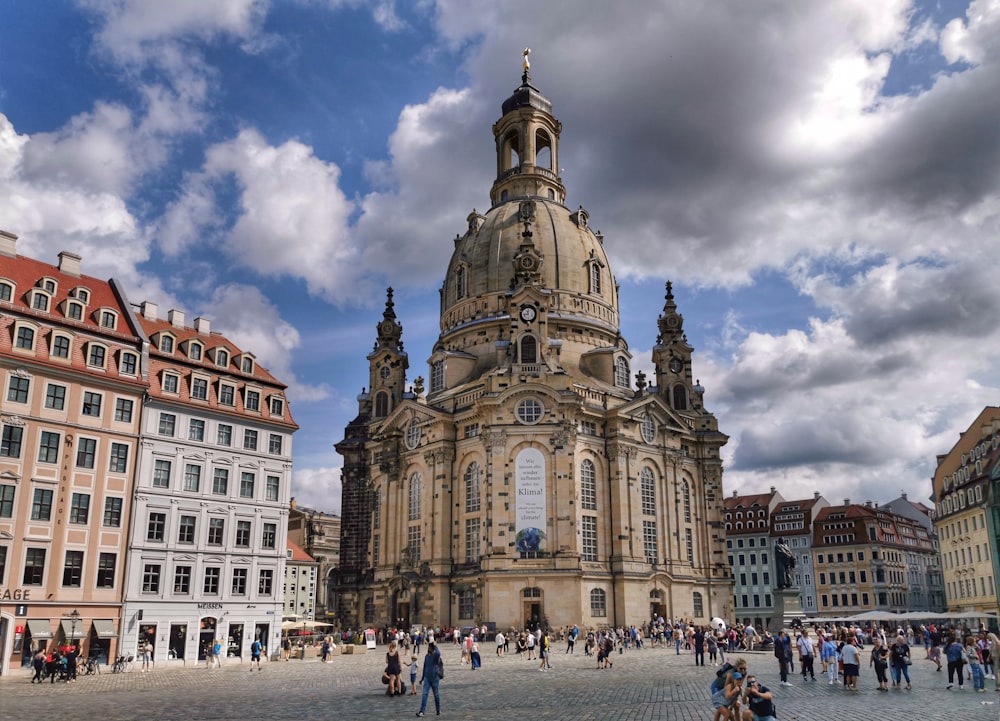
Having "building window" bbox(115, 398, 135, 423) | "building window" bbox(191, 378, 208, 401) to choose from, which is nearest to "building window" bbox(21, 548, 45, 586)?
"building window" bbox(115, 398, 135, 423)

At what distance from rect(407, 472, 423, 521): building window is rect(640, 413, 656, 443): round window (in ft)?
65.5

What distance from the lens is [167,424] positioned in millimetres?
48281

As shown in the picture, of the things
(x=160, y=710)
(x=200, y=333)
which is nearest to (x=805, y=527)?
(x=200, y=333)

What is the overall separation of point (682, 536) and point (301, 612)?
60959 millimetres

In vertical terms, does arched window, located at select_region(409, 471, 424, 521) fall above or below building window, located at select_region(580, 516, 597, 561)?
above

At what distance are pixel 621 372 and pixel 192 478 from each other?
147ft

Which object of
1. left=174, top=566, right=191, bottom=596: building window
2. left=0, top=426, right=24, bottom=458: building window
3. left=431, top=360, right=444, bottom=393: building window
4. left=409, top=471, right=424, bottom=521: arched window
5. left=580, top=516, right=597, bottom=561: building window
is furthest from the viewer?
left=431, top=360, right=444, bottom=393: building window

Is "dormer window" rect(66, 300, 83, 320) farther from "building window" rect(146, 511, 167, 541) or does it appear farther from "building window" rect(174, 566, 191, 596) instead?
"building window" rect(174, 566, 191, 596)

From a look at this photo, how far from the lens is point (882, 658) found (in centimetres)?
2972

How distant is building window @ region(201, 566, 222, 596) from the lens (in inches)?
1886

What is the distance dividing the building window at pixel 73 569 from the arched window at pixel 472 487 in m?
33.1

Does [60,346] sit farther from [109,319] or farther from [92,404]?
[109,319]

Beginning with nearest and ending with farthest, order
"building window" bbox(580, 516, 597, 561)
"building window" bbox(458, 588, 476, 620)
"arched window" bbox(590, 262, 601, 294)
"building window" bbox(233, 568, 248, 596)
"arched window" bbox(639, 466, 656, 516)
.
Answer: "building window" bbox(233, 568, 248, 596)
"building window" bbox(458, 588, 476, 620)
"building window" bbox(580, 516, 597, 561)
"arched window" bbox(639, 466, 656, 516)
"arched window" bbox(590, 262, 601, 294)

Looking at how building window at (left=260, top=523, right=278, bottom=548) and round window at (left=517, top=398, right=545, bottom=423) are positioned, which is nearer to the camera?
building window at (left=260, top=523, right=278, bottom=548)
